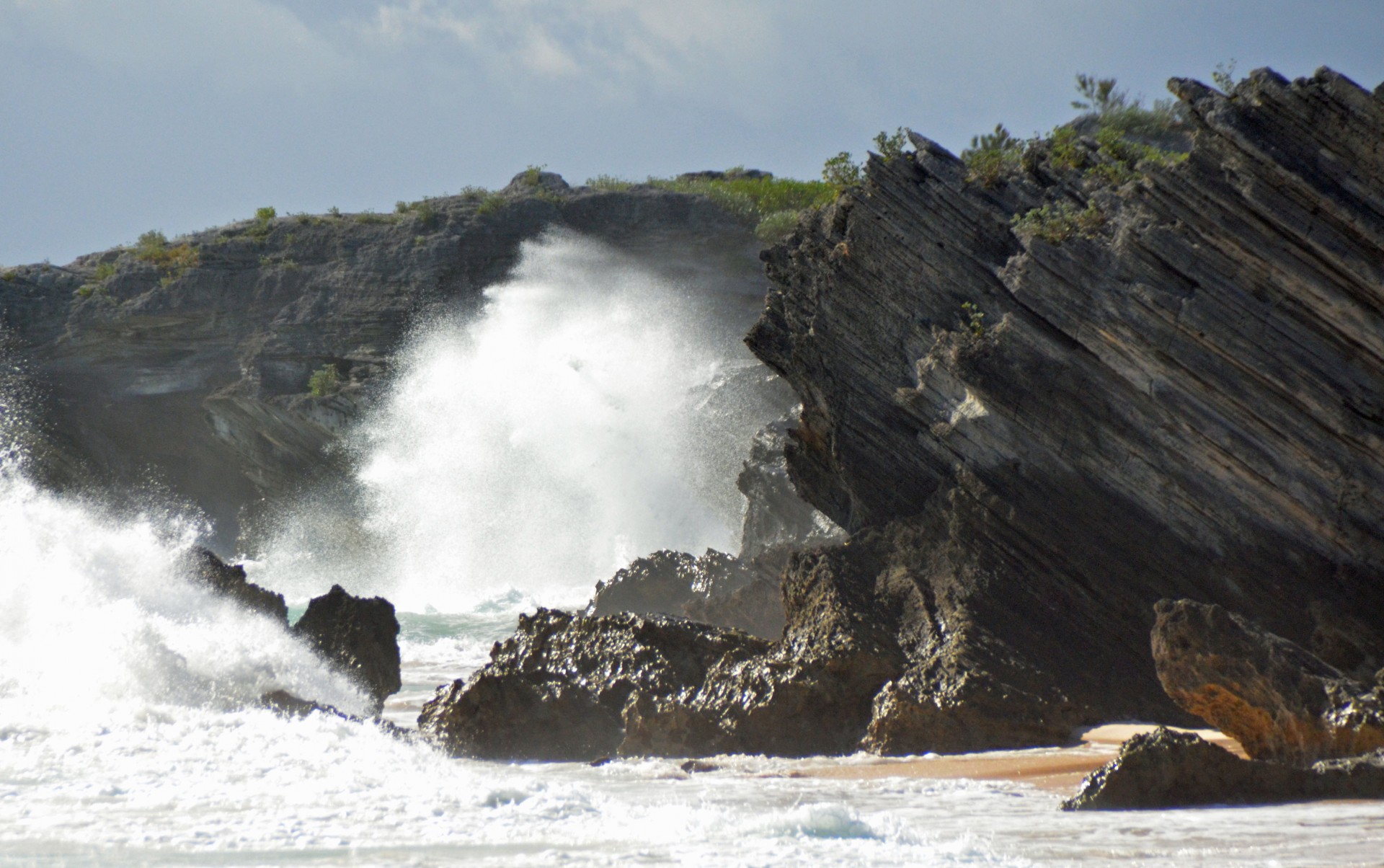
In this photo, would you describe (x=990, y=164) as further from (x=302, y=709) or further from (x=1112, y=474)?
(x=302, y=709)

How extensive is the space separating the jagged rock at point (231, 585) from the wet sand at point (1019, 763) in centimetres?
934

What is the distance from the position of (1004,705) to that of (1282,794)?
261cm

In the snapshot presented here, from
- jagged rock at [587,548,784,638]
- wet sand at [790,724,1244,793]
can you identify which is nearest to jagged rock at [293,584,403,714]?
jagged rock at [587,548,784,638]

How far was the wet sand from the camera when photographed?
26.4ft

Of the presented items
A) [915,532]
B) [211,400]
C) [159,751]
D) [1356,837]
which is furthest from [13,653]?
[211,400]

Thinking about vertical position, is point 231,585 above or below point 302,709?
above

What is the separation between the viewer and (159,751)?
9.90 meters

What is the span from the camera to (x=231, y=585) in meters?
15.9

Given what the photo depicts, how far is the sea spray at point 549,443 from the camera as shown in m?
30.8

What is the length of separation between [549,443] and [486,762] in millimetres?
23052

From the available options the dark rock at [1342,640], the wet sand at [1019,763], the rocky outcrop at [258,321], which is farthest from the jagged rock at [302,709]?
the rocky outcrop at [258,321]

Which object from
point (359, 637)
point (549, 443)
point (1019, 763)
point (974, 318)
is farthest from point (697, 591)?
point (549, 443)

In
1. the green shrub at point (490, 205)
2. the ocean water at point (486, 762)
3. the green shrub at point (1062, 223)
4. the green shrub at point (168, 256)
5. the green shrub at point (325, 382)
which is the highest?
the green shrub at point (490, 205)

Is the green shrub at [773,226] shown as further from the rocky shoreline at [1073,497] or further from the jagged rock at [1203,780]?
the jagged rock at [1203,780]
